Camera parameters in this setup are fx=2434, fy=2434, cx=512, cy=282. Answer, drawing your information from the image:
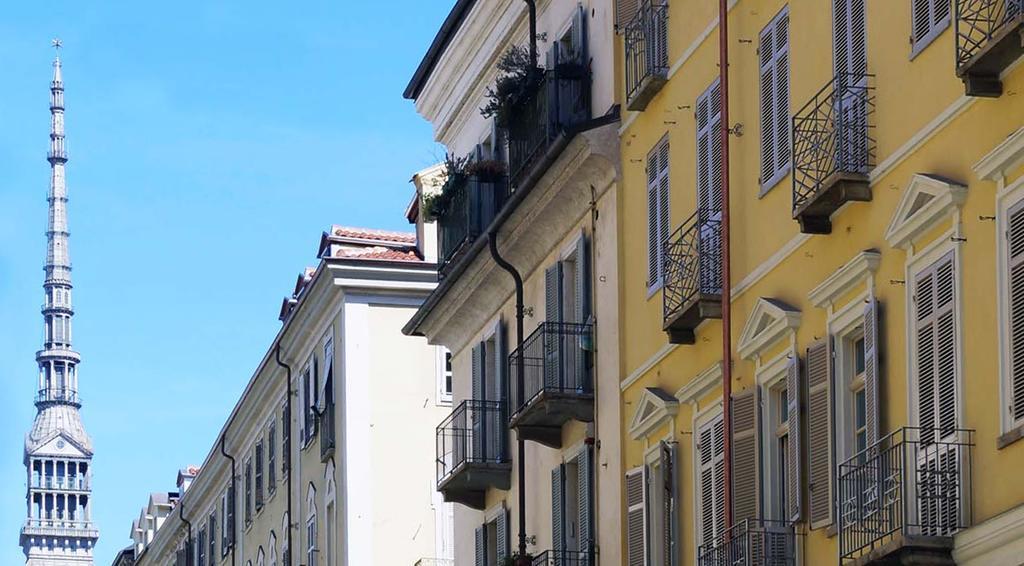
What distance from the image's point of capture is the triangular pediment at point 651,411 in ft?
92.9

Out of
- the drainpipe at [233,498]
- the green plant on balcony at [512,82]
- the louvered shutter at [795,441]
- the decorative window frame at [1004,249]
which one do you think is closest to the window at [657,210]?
the green plant on balcony at [512,82]

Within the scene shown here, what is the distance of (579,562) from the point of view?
3198 cm

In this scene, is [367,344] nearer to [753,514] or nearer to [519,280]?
[519,280]

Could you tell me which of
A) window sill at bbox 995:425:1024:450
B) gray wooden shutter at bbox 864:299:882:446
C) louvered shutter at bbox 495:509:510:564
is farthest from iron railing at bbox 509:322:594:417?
window sill at bbox 995:425:1024:450

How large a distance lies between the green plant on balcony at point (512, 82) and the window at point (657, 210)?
180 inches

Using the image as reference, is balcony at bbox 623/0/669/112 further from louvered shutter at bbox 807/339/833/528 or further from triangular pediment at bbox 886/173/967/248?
triangular pediment at bbox 886/173/967/248

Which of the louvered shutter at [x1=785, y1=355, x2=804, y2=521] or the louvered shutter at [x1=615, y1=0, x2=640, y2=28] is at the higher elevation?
the louvered shutter at [x1=615, y1=0, x2=640, y2=28]

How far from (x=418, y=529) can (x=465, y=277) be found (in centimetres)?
1388

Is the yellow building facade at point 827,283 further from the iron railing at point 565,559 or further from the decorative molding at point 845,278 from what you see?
the iron railing at point 565,559

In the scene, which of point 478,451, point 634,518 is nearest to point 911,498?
point 634,518

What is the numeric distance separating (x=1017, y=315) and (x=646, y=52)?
11567 mm

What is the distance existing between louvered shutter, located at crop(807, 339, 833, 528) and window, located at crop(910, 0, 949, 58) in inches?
128

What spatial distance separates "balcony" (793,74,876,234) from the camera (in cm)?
2202

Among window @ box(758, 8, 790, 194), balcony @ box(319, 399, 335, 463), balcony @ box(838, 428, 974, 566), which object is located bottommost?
balcony @ box(838, 428, 974, 566)
